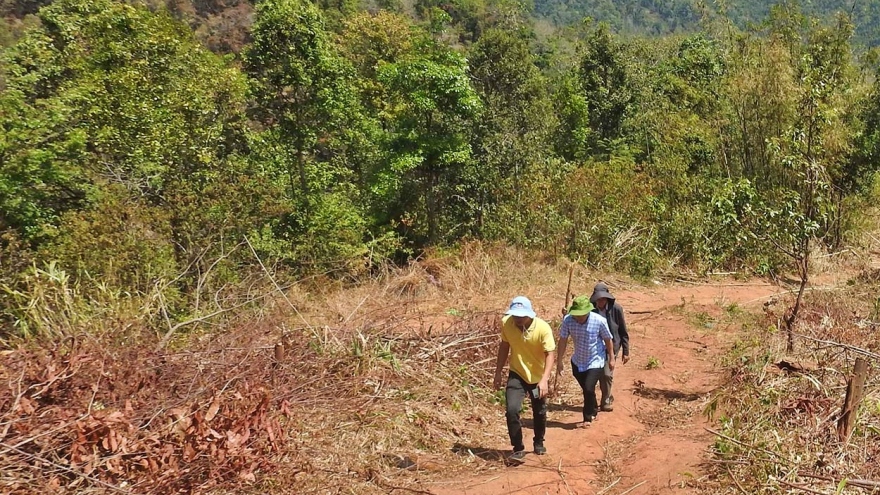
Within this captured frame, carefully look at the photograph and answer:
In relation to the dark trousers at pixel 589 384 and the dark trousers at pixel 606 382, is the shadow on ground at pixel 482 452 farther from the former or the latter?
the dark trousers at pixel 606 382

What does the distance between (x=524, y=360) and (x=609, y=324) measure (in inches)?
73.0

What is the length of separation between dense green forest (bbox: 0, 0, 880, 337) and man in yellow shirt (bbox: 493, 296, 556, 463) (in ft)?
16.9

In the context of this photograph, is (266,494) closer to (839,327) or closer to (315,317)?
(315,317)

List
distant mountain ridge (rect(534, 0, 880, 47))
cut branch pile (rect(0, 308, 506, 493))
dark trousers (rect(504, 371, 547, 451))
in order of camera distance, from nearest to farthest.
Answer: cut branch pile (rect(0, 308, 506, 493)) → dark trousers (rect(504, 371, 547, 451)) → distant mountain ridge (rect(534, 0, 880, 47))

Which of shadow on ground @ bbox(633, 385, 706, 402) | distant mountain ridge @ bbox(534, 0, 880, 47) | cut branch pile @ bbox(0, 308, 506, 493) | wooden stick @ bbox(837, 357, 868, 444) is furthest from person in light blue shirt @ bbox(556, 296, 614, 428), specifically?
distant mountain ridge @ bbox(534, 0, 880, 47)

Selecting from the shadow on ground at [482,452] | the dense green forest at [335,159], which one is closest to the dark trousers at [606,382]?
the shadow on ground at [482,452]

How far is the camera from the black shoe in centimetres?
593

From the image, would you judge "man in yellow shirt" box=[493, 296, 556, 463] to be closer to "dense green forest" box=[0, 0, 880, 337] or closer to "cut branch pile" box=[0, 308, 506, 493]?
"cut branch pile" box=[0, 308, 506, 493]

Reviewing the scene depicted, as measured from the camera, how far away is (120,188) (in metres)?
12.8

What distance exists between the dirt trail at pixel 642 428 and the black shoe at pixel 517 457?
64 mm

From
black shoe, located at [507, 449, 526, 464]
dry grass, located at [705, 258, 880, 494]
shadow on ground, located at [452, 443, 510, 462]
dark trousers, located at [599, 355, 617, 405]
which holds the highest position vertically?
dry grass, located at [705, 258, 880, 494]

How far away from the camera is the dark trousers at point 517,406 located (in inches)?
226

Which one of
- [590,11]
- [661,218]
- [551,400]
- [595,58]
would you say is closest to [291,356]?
[551,400]

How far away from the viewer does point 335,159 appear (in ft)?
70.0
